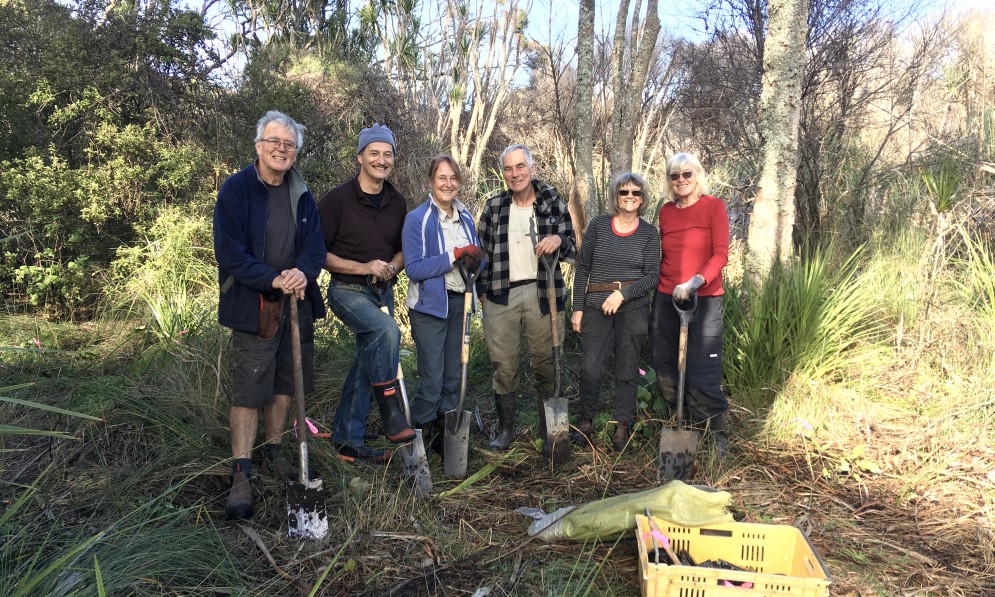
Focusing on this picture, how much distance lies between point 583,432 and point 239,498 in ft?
6.81

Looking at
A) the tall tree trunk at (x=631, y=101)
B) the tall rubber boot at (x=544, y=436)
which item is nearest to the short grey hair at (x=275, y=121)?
A: the tall rubber boot at (x=544, y=436)

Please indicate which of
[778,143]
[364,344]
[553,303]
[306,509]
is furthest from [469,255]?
[778,143]

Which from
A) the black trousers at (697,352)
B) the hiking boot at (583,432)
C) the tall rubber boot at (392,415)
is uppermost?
the black trousers at (697,352)

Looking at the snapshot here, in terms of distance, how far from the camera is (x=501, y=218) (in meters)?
4.02

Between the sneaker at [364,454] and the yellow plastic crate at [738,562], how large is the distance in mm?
1689

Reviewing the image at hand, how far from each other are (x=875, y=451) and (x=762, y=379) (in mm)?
773

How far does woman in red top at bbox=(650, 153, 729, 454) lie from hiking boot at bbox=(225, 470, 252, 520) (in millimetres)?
2501

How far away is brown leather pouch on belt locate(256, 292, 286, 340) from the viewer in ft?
10.6

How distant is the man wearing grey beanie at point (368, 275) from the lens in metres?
3.62

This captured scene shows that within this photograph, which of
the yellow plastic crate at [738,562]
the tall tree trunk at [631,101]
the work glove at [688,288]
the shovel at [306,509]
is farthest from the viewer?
the tall tree trunk at [631,101]

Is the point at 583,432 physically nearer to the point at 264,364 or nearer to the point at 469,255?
the point at 469,255

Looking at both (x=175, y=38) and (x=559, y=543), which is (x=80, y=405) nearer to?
(x=559, y=543)

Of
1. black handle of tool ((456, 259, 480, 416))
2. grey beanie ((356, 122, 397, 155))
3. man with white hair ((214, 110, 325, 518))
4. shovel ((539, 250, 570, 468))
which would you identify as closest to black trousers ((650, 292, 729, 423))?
shovel ((539, 250, 570, 468))

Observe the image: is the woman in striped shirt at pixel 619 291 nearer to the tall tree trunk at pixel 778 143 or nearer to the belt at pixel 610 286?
the belt at pixel 610 286
